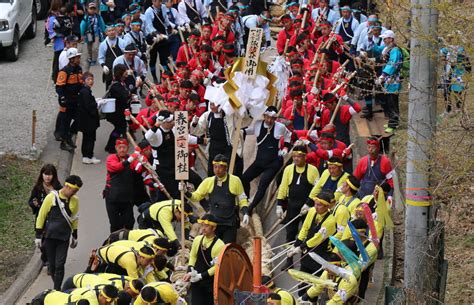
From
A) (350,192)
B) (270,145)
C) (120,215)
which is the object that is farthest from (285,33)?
(350,192)

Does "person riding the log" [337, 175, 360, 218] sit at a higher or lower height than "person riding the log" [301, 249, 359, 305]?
higher

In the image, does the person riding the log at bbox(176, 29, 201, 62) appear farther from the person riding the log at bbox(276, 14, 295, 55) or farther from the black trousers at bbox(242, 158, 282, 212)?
the black trousers at bbox(242, 158, 282, 212)

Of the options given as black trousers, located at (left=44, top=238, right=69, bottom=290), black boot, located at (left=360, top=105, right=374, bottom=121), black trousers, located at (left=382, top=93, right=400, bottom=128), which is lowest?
black trousers, located at (left=44, top=238, right=69, bottom=290)

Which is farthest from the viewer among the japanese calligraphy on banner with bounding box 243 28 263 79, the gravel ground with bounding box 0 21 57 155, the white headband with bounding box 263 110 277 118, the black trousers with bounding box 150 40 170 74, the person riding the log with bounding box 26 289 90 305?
the black trousers with bounding box 150 40 170 74

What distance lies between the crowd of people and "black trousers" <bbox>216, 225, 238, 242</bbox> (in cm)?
2

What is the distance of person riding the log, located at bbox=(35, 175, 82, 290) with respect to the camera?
15.2 metres

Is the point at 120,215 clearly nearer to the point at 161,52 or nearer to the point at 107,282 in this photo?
the point at 107,282

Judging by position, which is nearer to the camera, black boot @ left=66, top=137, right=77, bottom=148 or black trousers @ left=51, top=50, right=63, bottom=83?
black boot @ left=66, top=137, right=77, bottom=148

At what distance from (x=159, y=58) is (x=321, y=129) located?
6935 millimetres

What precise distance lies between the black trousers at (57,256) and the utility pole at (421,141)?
4.41m

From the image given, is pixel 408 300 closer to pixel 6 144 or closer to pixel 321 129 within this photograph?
pixel 321 129

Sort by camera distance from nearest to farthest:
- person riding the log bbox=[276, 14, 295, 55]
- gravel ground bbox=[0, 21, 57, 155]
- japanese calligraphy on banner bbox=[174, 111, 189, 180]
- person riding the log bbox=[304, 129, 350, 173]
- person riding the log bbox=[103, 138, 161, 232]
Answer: japanese calligraphy on banner bbox=[174, 111, 189, 180] < person riding the log bbox=[103, 138, 161, 232] < person riding the log bbox=[304, 129, 350, 173] < gravel ground bbox=[0, 21, 57, 155] < person riding the log bbox=[276, 14, 295, 55]

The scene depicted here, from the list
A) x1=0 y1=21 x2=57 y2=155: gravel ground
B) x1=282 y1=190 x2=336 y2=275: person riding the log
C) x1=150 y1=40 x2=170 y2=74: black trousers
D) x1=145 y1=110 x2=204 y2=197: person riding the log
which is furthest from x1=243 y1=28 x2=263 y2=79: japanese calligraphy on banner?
x1=150 y1=40 x2=170 y2=74: black trousers

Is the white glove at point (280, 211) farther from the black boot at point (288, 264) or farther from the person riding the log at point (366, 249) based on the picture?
the person riding the log at point (366, 249)
